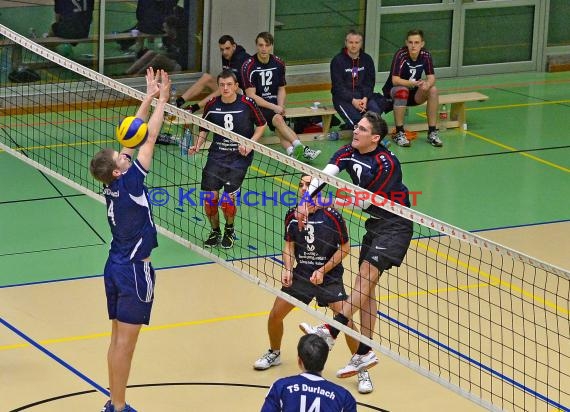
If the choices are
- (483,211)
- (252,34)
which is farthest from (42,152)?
(483,211)

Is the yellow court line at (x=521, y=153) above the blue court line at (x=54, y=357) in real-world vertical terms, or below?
above

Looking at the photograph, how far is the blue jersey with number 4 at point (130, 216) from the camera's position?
8883mm

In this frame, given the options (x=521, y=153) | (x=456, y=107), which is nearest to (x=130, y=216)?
(x=521, y=153)

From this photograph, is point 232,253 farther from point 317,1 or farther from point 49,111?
point 317,1

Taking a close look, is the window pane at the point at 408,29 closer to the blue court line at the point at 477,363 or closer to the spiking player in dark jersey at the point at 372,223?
the blue court line at the point at 477,363

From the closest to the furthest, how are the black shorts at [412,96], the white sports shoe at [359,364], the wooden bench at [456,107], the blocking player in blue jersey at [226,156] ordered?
the white sports shoe at [359,364], the blocking player in blue jersey at [226,156], the black shorts at [412,96], the wooden bench at [456,107]

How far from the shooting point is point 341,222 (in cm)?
1023

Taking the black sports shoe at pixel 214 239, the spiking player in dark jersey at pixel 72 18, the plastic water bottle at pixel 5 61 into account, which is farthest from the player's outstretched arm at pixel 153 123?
the spiking player in dark jersey at pixel 72 18

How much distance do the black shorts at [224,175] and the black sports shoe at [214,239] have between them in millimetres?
480

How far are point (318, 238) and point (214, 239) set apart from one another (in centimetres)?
331

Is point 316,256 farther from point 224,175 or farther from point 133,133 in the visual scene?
point 224,175

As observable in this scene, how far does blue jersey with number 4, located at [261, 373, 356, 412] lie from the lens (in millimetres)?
6891

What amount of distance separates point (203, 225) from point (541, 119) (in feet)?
23.2

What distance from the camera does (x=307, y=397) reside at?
6.90 metres
